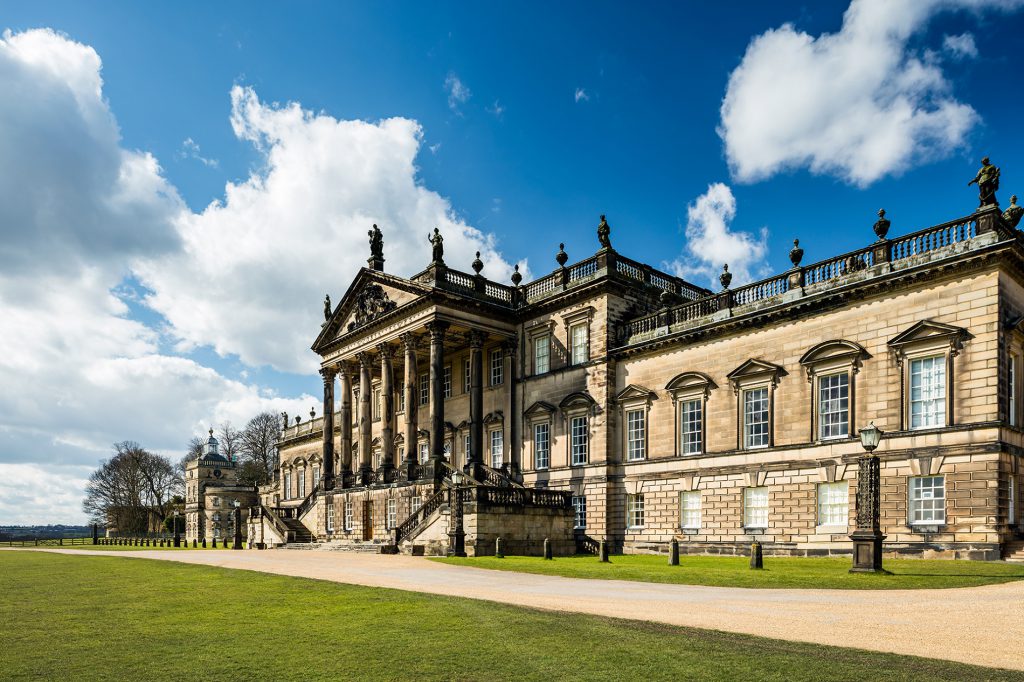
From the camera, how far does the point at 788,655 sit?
8.75 meters

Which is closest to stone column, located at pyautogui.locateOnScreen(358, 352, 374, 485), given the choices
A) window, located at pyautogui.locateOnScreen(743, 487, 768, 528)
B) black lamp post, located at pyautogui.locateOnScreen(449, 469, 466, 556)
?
black lamp post, located at pyautogui.locateOnScreen(449, 469, 466, 556)

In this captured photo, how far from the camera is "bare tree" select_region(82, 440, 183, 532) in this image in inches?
3775

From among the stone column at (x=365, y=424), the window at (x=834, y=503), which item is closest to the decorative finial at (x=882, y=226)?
the window at (x=834, y=503)

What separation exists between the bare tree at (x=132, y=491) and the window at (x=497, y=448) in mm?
71537

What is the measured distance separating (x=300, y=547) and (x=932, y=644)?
38.6 metres

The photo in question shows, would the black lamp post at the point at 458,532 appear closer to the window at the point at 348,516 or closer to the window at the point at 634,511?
the window at the point at 634,511

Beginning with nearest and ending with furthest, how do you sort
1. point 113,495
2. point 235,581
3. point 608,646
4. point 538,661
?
point 538,661, point 608,646, point 235,581, point 113,495

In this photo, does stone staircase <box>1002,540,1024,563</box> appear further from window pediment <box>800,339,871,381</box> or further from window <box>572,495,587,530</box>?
window <box>572,495,587,530</box>

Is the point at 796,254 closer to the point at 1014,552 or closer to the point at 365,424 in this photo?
the point at 1014,552

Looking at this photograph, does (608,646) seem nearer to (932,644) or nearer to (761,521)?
(932,644)

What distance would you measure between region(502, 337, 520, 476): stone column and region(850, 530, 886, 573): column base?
74.2 feet

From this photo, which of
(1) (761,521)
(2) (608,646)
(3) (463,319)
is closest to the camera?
(2) (608,646)

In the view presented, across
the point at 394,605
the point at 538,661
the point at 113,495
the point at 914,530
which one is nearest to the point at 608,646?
the point at 538,661

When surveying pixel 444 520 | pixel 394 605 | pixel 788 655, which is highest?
pixel 788 655
